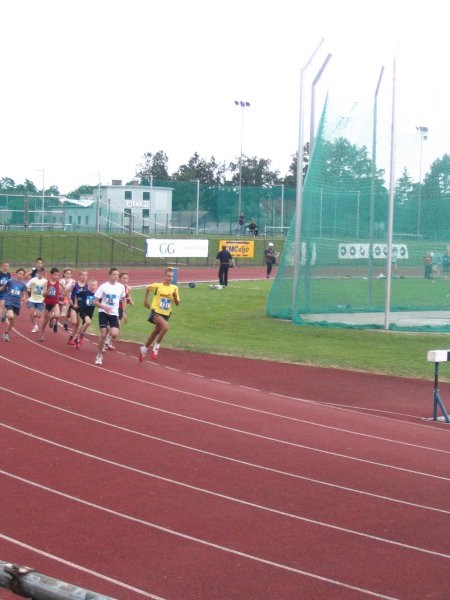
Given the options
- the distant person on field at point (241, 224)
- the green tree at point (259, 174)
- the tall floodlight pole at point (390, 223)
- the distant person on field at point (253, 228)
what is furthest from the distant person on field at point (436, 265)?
the green tree at point (259, 174)

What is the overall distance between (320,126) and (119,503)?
1873 cm

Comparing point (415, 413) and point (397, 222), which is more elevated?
point (397, 222)

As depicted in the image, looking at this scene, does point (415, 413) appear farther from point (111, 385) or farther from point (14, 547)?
point (14, 547)

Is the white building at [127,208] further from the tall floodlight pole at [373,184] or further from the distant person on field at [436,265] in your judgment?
the distant person on field at [436,265]

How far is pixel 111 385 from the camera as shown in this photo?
51.7 feet

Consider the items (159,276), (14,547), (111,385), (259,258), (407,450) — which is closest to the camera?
(14,547)

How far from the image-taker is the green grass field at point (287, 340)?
2017cm

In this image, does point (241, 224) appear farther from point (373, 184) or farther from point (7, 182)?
point (7, 182)

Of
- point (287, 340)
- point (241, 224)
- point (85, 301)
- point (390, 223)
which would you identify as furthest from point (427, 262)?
point (241, 224)

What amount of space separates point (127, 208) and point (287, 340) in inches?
2091

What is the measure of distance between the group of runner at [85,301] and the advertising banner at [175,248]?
2928 centimetres

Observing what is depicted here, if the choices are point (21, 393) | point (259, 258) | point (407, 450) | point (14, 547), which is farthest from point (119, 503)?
point (259, 258)

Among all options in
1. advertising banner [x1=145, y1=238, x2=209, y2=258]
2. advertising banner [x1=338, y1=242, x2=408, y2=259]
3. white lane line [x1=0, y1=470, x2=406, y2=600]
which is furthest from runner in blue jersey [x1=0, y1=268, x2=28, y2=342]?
advertising banner [x1=145, y1=238, x2=209, y2=258]

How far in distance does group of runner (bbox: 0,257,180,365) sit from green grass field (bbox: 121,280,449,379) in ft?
6.58
